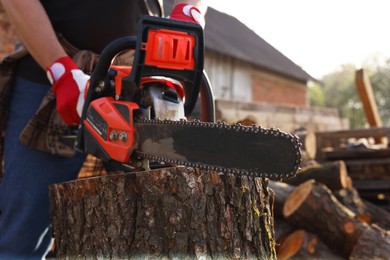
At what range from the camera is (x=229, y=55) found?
33.7ft

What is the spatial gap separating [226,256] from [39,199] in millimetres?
779

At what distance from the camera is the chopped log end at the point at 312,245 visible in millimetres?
3062

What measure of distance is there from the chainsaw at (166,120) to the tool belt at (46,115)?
243 mm

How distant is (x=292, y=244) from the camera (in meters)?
3.08

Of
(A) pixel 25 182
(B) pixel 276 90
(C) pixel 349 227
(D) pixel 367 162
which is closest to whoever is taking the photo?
(A) pixel 25 182

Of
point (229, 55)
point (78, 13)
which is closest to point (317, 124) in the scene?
point (229, 55)

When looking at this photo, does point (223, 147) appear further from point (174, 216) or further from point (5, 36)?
point (5, 36)

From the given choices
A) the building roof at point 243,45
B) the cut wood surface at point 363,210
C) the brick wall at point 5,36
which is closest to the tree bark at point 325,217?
the cut wood surface at point 363,210

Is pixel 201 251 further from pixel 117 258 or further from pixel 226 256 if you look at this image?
pixel 117 258

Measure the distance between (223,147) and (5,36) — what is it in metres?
3.68

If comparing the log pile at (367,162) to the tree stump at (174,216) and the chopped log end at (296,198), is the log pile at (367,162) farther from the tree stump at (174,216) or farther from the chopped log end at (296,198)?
the tree stump at (174,216)

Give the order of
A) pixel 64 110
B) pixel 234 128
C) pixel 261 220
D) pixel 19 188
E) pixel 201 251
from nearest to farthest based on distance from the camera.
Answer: pixel 234 128, pixel 201 251, pixel 261 220, pixel 64 110, pixel 19 188

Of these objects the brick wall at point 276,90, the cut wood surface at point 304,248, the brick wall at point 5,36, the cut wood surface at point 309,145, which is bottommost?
the cut wood surface at point 304,248

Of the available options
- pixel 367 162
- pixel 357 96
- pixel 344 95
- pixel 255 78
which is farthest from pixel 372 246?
pixel 344 95
